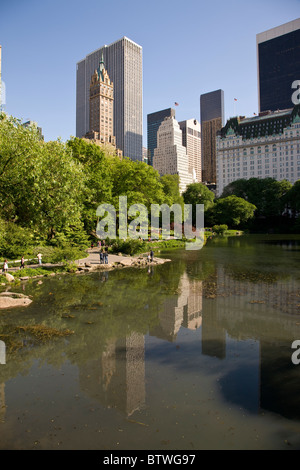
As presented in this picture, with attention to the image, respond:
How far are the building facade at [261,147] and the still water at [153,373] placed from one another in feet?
484

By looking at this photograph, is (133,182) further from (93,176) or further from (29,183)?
(29,183)

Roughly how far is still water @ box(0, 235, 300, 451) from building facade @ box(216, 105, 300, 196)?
484 ft

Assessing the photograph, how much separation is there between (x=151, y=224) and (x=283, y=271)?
42.8m

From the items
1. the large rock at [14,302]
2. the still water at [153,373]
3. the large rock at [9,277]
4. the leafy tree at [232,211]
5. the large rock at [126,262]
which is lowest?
the still water at [153,373]

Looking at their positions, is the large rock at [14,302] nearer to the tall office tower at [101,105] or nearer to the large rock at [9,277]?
the large rock at [9,277]

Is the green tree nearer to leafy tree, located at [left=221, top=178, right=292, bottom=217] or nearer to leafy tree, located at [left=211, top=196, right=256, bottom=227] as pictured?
leafy tree, located at [left=211, top=196, right=256, bottom=227]

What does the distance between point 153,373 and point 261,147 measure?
161m

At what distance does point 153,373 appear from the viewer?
8.95 meters

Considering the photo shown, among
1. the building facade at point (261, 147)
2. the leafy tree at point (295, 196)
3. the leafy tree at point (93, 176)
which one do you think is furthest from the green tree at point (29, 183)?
the building facade at point (261, 147)

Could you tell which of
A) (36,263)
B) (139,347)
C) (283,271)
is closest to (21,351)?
(139,347)

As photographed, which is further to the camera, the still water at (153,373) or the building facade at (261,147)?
the building facade at (261,147)

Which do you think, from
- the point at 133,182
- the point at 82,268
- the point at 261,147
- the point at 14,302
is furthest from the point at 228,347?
the point at 261,147

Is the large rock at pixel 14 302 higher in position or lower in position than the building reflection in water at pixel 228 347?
higher

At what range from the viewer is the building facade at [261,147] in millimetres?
146000
